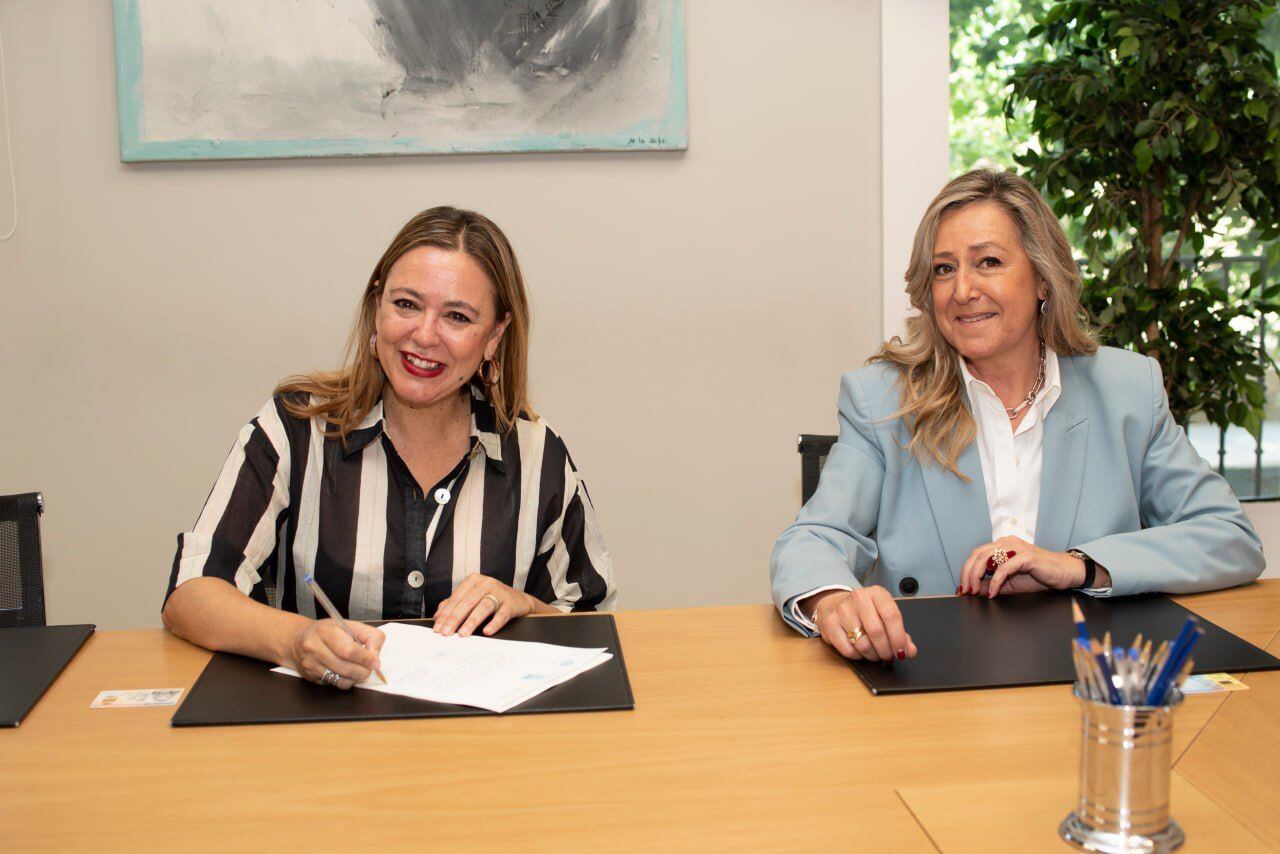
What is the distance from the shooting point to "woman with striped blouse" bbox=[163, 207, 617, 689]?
6.04ft

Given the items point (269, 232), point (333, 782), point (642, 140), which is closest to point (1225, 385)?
point (642, 140)

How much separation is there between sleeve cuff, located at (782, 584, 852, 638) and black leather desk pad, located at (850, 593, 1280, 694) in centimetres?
12

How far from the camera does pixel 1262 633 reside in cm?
161

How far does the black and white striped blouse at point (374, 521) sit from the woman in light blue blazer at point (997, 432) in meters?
0.44

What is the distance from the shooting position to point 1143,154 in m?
3.09

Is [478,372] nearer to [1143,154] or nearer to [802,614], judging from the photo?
[802,614]

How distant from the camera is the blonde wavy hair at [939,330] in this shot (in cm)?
200

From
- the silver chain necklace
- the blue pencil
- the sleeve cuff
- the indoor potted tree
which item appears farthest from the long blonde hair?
the indoor potted tree

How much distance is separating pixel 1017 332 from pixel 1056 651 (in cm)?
71

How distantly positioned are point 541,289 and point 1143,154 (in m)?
1.69

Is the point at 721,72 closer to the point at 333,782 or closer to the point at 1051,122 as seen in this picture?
the point at 1051,122

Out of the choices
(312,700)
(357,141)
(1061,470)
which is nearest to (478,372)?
(312,700)

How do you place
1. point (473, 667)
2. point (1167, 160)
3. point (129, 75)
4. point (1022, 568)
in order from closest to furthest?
point (473, 667)
point (1022, 568)
point (129, 75)
point (1167, 160)

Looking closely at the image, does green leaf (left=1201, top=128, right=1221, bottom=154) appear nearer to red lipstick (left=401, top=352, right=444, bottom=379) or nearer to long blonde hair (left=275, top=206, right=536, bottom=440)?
long blonde hair (left=275, top=206, right=536, bottom=440)
